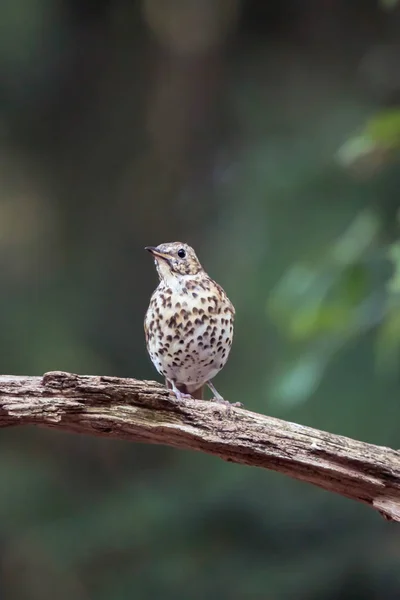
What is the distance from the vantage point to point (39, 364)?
185 inches

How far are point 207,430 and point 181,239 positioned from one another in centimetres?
306

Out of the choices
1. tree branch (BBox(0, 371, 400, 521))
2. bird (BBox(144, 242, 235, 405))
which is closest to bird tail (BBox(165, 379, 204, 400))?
bird (BBox(144, 242, 235, 405))

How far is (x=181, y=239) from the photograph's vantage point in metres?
5.19

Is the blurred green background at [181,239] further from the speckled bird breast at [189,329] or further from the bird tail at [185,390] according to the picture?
the speckled bird breast at [189,329]

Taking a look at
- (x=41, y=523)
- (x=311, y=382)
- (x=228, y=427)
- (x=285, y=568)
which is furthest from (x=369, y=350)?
(x=228, y=427)

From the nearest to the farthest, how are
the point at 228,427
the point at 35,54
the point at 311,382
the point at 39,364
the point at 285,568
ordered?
the point at 228,427
the point at 311,382
the point at 285,568
the point at 39,364
the point at 35,54

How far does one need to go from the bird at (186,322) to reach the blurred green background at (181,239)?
114cm

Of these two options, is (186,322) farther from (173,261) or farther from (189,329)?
(173,261)

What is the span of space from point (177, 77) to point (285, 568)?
118 inches

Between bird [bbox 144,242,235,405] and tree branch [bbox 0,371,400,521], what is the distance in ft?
1.71

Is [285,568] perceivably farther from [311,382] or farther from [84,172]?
[84,172]

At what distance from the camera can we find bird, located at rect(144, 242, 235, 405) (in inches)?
110

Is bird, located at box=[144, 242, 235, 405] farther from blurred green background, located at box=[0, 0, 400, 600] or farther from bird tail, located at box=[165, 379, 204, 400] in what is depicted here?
blurred green background, located at box=[0, 0, 400, 600]

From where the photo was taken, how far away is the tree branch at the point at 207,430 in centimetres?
205
